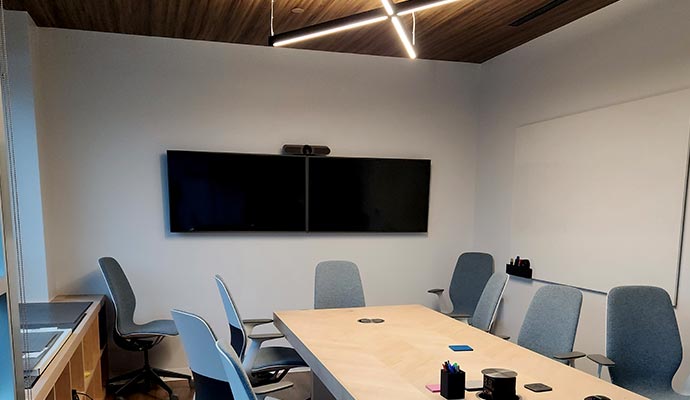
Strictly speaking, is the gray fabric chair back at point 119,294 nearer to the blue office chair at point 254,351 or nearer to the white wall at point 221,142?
the white wall at point 221,142

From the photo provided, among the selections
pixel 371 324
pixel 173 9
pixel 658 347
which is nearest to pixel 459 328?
pixel 371 324

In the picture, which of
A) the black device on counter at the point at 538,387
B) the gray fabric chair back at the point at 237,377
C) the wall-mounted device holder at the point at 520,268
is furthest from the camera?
the wall-mounted device holder at the point at 520,268

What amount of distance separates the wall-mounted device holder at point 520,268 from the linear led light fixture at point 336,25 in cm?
252

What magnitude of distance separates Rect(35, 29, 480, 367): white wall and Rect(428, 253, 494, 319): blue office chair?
252 mm

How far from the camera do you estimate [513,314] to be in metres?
4.05

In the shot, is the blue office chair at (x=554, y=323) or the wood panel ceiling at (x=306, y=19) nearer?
the blue office chair at (x=554, y=323)

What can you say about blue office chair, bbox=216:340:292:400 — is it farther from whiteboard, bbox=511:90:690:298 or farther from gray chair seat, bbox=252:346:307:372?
whiteboard, bbox=511:90:690:298

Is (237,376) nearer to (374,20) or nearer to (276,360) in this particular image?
(276,360)

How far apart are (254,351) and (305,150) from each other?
187 centimetres

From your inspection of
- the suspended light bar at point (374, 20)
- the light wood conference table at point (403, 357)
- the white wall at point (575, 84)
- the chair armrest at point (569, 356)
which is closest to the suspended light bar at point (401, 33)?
the suspended light bar at point (374, 20)

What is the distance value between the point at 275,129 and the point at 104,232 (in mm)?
1719

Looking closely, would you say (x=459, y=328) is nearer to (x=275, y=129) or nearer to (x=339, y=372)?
(x=339, y=372)

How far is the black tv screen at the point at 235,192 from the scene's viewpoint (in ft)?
12.5

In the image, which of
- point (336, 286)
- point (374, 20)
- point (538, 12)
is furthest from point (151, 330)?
point (538, 12)
